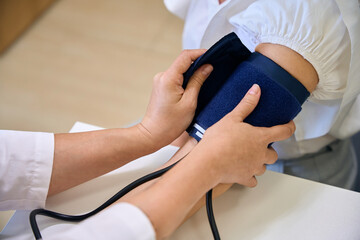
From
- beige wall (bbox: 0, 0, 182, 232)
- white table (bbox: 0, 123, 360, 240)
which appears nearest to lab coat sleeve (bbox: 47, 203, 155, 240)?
white table (bbox: 0, 123, 360, 240)

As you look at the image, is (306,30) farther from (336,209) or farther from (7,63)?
(7,63)

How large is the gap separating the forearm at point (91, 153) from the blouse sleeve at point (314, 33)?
32 cm

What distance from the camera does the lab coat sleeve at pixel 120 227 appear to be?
47 centimetres

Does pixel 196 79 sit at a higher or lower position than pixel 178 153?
higher

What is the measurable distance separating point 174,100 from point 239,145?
0.50 feet

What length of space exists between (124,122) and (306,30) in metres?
0.99

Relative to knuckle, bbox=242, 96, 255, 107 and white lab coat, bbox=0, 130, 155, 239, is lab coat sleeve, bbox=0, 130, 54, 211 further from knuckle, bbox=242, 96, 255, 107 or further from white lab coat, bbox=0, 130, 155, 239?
knuckle, bbox=242, 96, 255, 107

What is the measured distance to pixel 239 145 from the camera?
569mm

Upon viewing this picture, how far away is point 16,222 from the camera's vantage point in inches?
24.3

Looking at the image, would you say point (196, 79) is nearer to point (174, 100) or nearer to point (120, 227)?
point (174, 100)

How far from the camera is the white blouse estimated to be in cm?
64

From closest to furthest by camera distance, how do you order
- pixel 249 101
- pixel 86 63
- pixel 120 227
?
1. pixel 120 227
2. pixel 249 101
3. pixel 86 63

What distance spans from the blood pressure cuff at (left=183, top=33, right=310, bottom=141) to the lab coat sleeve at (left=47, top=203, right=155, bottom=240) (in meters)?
0.22

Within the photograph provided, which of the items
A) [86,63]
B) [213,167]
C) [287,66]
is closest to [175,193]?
[213,167]
